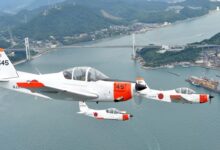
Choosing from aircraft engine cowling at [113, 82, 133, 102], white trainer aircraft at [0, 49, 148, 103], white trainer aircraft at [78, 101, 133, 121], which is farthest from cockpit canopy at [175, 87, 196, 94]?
aircraft engine cowling at [113, 82, 133, 102]

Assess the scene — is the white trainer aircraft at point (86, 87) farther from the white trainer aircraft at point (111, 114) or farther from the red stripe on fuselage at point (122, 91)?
the white trainer aircraft at point (111, 114)

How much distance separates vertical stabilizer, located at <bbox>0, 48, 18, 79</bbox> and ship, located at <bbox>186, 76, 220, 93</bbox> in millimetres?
26695

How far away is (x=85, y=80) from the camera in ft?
29.2

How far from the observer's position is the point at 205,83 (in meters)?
36.5

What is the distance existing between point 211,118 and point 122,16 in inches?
2916

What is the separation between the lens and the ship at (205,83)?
35375 mm


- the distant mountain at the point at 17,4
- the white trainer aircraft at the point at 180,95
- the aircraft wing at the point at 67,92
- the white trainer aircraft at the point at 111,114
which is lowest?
the white trainer aircraft at the point at 111,114

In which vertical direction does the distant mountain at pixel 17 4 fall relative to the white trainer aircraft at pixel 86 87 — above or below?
above

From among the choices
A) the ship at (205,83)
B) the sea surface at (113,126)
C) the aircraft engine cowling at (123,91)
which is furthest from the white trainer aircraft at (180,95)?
the ship at (205,83)

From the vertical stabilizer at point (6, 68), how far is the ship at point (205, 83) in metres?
26.7

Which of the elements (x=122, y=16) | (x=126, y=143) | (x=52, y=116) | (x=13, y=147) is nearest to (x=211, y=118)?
(x=126, y=143)

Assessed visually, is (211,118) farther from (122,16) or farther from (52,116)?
(122,16)

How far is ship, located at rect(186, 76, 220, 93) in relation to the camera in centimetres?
3538

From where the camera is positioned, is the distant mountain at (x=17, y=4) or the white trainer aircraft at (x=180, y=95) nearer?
the white trainer aircraft at (x=180, y=95)
